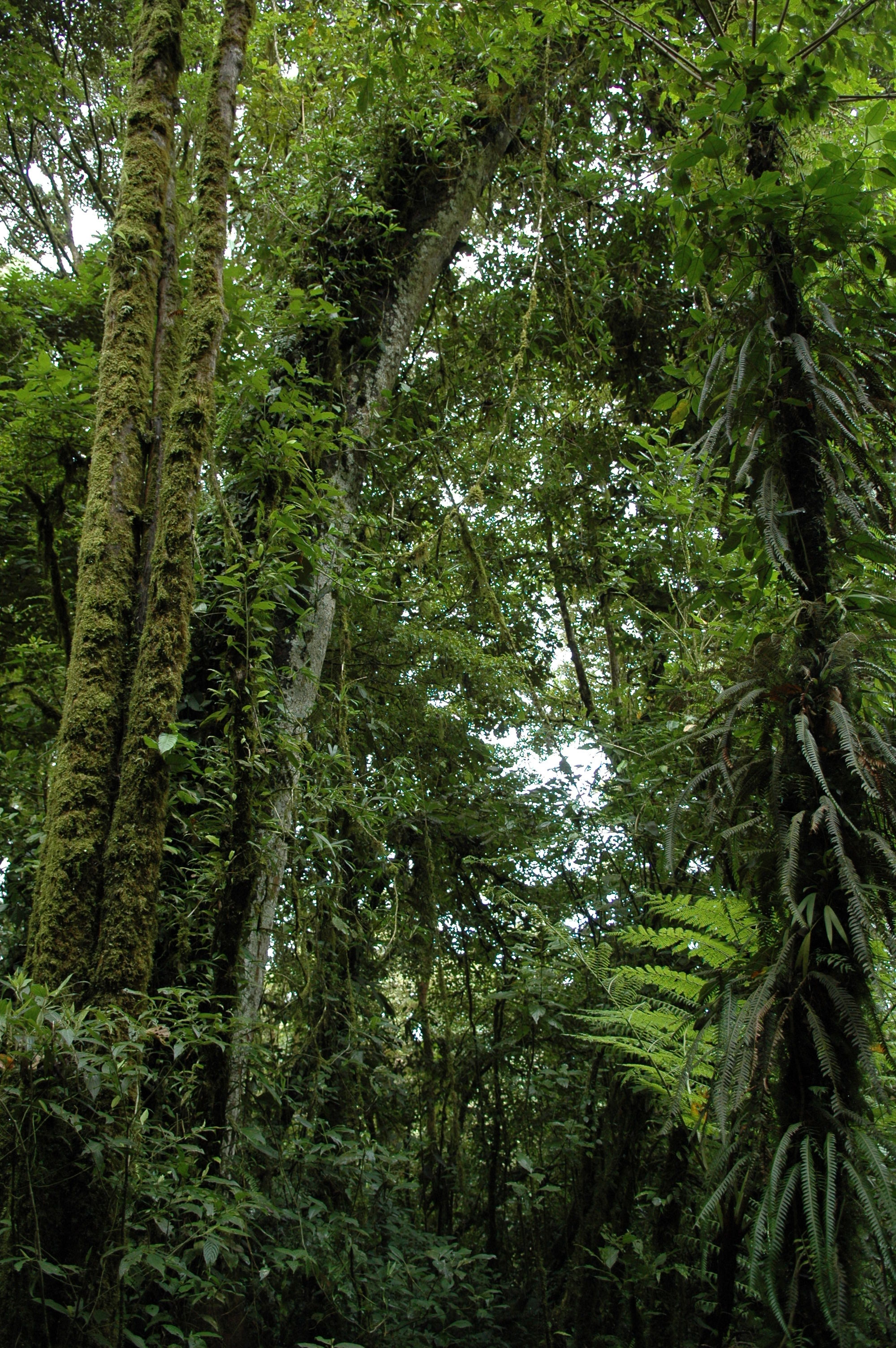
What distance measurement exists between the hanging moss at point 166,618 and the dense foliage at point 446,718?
0.04 feet

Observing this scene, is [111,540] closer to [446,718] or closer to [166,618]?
[166,618]

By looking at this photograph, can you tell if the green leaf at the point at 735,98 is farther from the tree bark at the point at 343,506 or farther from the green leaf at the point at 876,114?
the tree bark at the point at 343,506

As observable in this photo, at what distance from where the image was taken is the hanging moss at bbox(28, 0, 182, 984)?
197 centimetres

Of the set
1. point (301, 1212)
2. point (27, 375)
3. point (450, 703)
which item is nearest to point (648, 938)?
point (301, 1212)

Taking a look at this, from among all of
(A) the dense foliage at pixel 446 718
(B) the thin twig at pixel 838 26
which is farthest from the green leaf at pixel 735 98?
(B) the thin twig at pixel 838 26

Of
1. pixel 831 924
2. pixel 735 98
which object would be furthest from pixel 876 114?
pixel 831 924

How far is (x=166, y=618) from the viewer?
2.22 metres

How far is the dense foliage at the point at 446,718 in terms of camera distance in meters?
1.54

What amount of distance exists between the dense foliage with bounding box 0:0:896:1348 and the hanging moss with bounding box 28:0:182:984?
0.5 inches

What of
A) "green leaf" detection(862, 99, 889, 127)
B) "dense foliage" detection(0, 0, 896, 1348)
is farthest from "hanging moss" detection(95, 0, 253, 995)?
"green leaf" detection(862, 99, 889, 127)

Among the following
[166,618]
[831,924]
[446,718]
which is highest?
[446,718]

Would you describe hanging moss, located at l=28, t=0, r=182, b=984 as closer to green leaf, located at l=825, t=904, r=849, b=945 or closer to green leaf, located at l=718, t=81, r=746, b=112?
green leaf, located at l=825, t=904, r=849, b=945

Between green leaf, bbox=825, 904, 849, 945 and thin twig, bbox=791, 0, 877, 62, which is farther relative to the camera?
thin twig, bbox=791, 0, 877, 62

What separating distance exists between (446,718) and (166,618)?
8.12 feet
